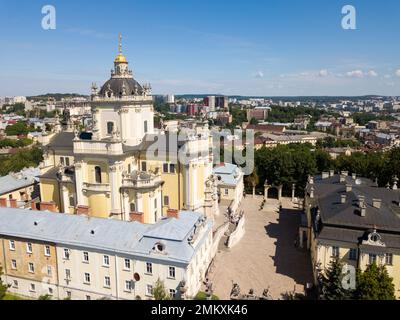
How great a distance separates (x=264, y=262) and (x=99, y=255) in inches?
675

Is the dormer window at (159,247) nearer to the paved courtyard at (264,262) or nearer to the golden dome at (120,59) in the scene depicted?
the paved courtyard at (264,262)

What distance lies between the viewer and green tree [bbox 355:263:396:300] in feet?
82.3

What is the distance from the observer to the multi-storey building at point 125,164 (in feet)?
127

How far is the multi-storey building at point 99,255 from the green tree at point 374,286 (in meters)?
12.6

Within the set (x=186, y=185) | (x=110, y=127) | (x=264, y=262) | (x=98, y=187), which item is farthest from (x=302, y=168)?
(x=98, y=187)

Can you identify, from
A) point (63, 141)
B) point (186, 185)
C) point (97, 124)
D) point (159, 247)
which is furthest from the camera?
point (63, 141)

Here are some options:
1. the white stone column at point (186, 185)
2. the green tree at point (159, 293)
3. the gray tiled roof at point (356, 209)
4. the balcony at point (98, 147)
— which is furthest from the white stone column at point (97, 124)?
the gray tiled roof at point (356, 209)

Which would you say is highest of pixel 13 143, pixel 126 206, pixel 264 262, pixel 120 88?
pixel 120 88

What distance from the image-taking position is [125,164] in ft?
130

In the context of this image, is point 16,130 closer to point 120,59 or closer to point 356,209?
point 120,59

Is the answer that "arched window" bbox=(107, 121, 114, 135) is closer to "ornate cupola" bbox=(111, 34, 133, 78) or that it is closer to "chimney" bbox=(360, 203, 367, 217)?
"ornate cupola" bbox=(111, 34, 133, 78)

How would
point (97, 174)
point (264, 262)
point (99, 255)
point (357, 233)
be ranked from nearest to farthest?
point (99, 255), point (357, 233), point (264, 262), point (97, 174)
